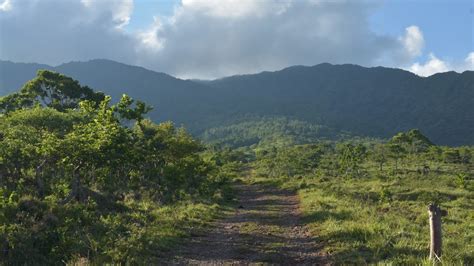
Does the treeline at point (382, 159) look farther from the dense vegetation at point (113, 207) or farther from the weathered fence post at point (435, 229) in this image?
the weathered fence post at point (435, 229)

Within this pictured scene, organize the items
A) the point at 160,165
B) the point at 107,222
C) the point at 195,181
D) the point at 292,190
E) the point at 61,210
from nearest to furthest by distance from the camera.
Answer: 1. the point at 61,210
2. the point at 107,222
3. the point at 160,165
4. the point at 195,181
5. the point at 292,190

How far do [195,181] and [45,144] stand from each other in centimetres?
1642

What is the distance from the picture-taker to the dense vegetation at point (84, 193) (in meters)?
10.3

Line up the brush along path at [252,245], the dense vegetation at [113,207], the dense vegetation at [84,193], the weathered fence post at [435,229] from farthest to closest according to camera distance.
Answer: the brush along path at [252,245], the dense vegetation at [113,207], the dense vegetation at [84,193], the weathered fence post at [435,229]

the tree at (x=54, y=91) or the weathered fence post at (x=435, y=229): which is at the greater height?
the tree at (x=54, y=91)

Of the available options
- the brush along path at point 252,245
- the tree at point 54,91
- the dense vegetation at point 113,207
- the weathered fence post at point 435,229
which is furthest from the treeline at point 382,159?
the weathered fence post at point 435,229

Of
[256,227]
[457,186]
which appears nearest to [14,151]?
[256,227]

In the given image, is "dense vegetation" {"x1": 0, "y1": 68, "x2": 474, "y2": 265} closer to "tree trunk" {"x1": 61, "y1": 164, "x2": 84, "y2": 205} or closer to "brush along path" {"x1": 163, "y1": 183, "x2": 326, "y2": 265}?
"tree trunk" {"x1": 61, "y1": 164, "x2": 84, "y2": 205}

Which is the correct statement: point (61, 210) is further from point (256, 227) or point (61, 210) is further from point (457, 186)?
point (457, 186)

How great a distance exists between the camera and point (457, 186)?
40250mm

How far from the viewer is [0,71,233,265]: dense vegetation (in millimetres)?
10320

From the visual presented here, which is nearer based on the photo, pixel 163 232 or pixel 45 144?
pixel 45 144

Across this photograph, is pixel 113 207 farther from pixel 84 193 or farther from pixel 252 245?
pixel 252 245

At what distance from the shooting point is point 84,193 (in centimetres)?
1816
